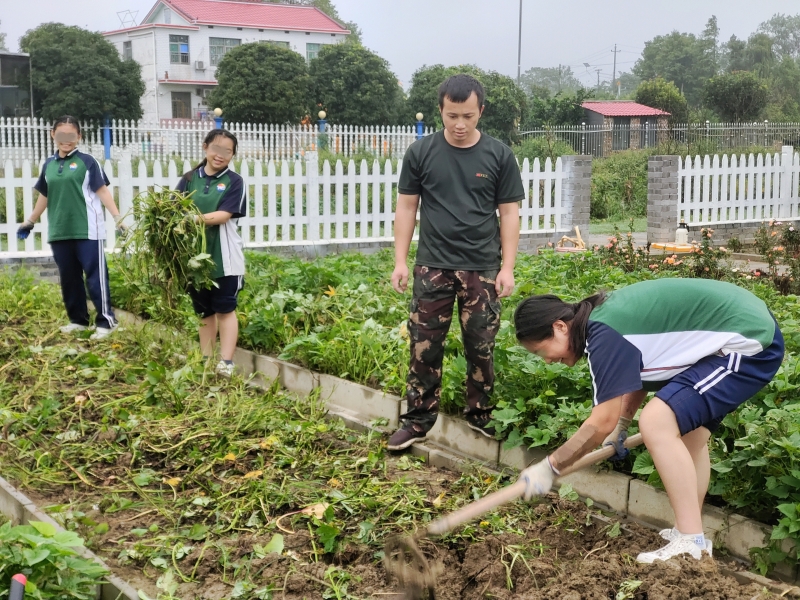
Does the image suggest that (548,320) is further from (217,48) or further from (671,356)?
(217,48)

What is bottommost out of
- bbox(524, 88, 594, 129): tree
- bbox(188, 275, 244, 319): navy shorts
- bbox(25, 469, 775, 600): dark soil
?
bbox(25, 469, 775, 600): dark soil

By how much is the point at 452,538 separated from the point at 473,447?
110cm

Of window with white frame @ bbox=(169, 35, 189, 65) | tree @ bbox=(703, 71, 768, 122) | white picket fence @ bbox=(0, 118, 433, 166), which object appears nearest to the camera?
white picket fence @ bbox=(0, 118, 433, 166)

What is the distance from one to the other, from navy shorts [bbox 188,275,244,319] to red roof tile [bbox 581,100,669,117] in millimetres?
36914

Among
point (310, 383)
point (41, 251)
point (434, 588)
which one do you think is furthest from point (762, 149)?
point (434, 588)

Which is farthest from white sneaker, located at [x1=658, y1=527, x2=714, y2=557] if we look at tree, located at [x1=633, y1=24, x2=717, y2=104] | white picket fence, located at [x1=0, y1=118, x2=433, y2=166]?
tree, located at [x1=633, y1=24, x2=717, y2=104]

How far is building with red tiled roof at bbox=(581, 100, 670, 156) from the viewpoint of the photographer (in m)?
31.6

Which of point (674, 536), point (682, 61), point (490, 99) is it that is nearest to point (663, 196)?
point (674, 536)

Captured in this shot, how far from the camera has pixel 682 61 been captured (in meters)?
87.6

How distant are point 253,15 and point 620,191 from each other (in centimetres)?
4173

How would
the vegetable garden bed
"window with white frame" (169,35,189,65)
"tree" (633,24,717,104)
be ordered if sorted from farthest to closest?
"tree" (633,24,717,104)
"window with white frame" (169,35,189,65)
the vegetable garden bed

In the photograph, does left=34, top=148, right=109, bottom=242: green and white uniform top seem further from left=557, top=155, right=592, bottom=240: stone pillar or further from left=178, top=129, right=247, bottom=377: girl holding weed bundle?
left=557, top=155, right=592, bottom=240: stone pillar

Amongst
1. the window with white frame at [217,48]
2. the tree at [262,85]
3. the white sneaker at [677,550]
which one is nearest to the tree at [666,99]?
the tree at [262,85]

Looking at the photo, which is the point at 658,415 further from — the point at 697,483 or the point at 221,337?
the point at 221,337
